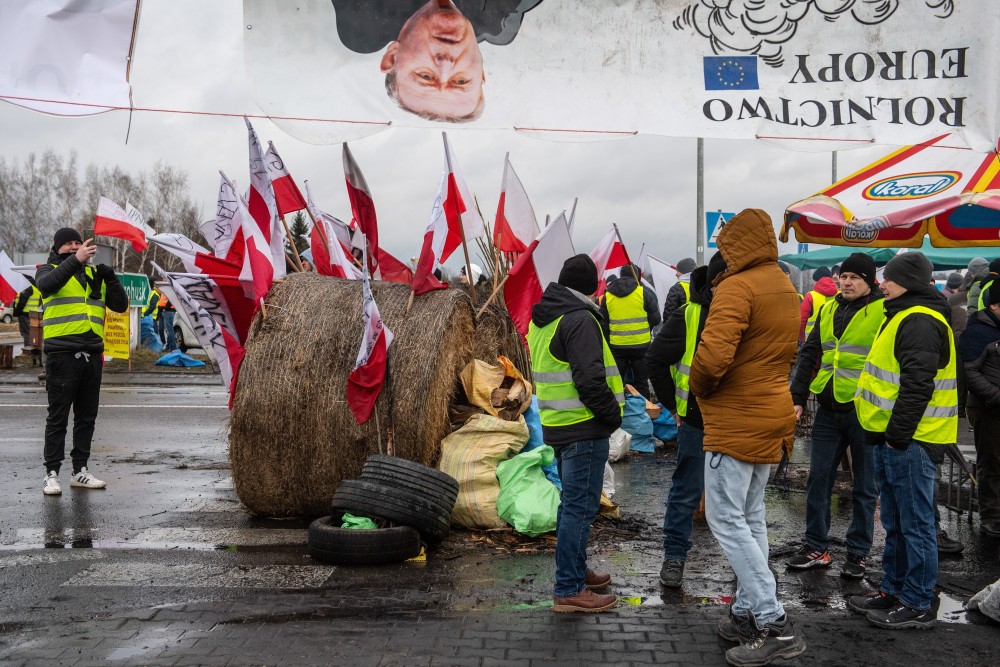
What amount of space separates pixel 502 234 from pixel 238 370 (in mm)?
2915

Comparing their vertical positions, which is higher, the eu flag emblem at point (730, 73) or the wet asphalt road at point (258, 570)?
the eu flag emblem at point (730, 73)

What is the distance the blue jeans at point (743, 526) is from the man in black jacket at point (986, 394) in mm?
3075

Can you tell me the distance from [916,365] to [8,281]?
→ 47.0ft

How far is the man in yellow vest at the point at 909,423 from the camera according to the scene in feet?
16.0

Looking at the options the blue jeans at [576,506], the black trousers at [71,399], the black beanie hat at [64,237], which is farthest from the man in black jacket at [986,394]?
the black beanie hat at [64,237]

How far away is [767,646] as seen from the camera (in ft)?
14.0

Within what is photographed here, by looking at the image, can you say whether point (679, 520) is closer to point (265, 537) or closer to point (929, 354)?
point (929, 354)

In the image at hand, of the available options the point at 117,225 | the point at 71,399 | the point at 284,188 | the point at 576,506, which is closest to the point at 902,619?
the point at 576,506

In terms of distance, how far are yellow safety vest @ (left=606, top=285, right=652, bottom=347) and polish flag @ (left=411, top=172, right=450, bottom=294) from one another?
354cm

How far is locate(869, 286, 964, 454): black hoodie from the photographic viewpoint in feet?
15.9

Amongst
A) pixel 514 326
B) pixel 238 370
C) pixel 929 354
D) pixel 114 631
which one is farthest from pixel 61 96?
pixel 514 326

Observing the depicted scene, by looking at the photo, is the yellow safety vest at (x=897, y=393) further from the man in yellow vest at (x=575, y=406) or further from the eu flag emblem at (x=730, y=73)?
the eu flag emblem at (x=730, y=73)

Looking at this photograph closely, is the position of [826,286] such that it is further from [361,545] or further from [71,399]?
[71,399]

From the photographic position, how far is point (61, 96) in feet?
11.3
